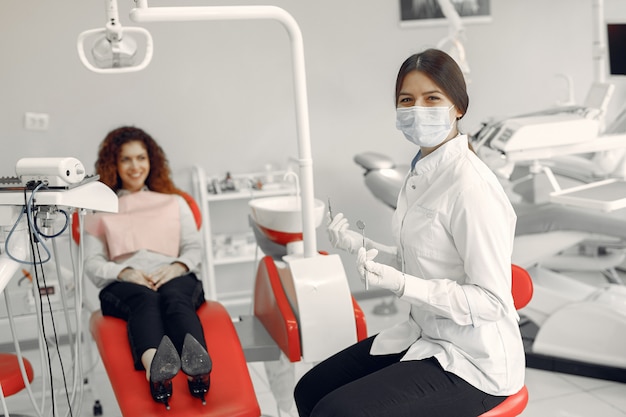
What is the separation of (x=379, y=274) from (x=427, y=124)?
15.3 inches

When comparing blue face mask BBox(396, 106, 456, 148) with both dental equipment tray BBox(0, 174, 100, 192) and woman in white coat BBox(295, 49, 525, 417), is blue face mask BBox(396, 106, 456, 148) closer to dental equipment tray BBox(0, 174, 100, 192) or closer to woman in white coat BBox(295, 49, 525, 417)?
woman in white coat BBox(295, 49, 525, 417)

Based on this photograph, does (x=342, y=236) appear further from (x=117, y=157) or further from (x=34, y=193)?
(x=117, y=157)

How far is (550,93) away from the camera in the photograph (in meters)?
4.24

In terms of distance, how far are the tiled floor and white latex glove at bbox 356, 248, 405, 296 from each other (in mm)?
863

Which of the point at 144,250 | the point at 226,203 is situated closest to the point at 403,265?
the point at 144,250

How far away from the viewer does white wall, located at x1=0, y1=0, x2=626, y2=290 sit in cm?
337

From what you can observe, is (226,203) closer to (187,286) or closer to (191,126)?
(191,126)

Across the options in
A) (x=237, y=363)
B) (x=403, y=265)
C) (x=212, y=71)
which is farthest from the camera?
(x=212, y=71)

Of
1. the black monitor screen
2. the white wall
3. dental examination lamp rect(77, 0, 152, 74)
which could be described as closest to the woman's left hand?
dental examination lamp rect(77, 0, 152, 74)

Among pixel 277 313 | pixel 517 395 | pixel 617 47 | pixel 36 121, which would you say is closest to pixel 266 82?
pixel 36 121

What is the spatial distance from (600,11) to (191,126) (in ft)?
6.72

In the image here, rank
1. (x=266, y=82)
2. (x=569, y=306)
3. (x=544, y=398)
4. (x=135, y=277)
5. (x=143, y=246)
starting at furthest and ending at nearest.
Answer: (x=266, y=82), (x=569, y=306), (x=544, y=398), (x=143, y=246), (x=135, y=277)

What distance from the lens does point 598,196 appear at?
255cm

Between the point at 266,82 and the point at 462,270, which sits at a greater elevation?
the point at 266,82
